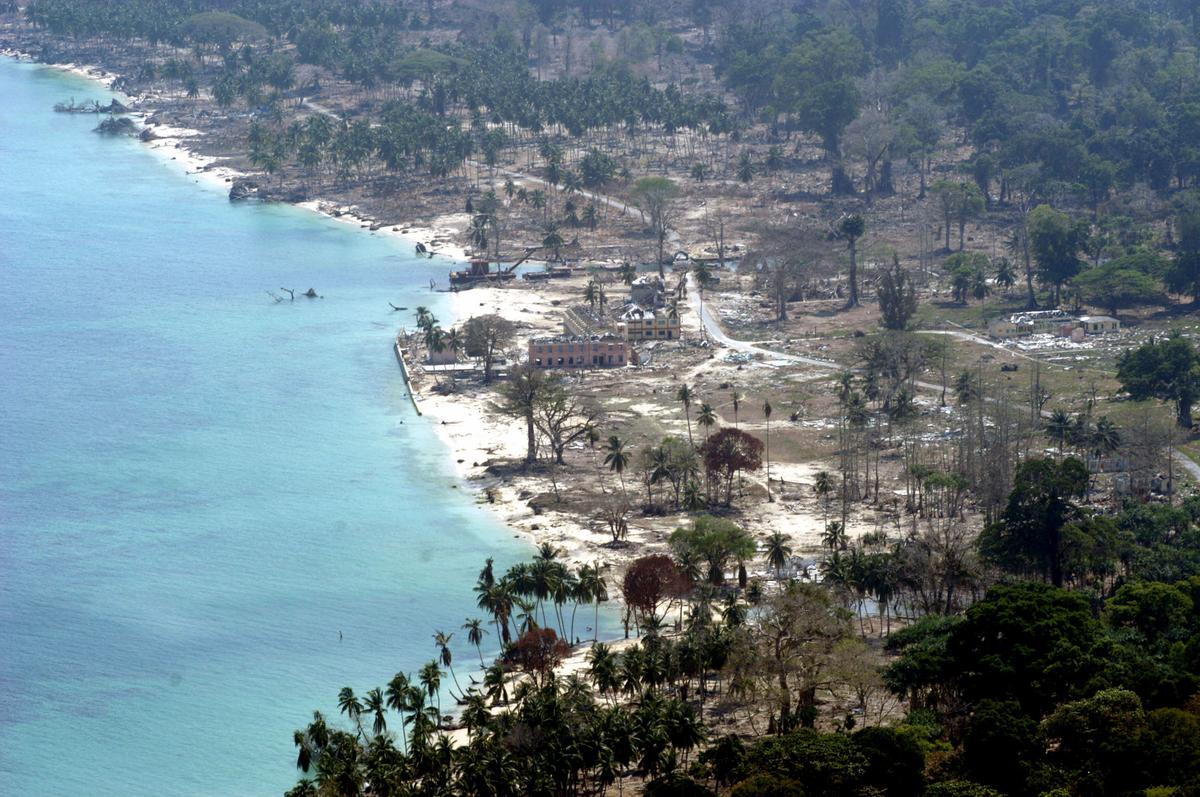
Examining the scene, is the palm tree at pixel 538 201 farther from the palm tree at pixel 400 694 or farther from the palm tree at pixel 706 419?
the palm tree at pixel 400 694

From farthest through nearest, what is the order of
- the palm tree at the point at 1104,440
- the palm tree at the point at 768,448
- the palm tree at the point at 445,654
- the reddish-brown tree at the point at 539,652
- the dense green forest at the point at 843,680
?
the palm tree at the point at 768,448
the palm tree at the point at 1104,440
the palm tree at the point at 445,654
the reddish-brown tree at the point at 539,652
the dense green forest at the point at 843,680

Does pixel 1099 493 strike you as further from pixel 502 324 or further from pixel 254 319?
pixel 254 319

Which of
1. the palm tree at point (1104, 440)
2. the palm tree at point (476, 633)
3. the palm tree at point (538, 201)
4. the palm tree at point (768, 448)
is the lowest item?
the palm tree at point (476, 633)

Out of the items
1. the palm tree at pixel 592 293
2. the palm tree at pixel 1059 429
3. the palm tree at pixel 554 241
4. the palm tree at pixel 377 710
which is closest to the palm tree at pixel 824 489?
the palm tree at pixel 1059 429

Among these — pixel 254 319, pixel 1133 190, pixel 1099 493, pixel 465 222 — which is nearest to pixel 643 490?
pixel 1099 493

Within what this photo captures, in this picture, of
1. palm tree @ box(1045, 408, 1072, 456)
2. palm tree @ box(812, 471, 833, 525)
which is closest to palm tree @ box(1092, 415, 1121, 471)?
palm tree @ box(1045, 408, 1072, 456)

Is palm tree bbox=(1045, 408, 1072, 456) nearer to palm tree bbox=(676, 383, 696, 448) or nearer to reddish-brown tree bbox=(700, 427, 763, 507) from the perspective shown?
reddish-brown tree bbox=(700, 427, 763, 507)
